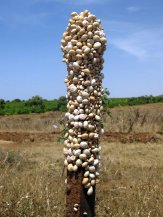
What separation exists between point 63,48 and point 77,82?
1.04 ft

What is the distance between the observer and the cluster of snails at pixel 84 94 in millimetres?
3604

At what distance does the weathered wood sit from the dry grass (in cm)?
98

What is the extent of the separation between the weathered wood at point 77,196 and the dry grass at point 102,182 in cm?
98

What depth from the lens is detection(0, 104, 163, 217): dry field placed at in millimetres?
5082

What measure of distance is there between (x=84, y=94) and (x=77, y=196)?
776mm

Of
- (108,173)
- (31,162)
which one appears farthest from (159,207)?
(31,162)

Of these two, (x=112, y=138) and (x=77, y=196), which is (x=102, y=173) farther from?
(x=112, y=138)

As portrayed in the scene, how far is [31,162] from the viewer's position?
38.4ft

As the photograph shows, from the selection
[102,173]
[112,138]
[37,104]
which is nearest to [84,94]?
[102,173]

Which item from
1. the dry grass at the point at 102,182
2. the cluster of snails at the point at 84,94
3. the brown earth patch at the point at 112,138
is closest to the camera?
the cluster of snails at the point at 84,94

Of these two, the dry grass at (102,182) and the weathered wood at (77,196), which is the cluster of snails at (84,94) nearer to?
the weathered wood at (77,196)

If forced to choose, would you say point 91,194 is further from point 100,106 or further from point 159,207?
point 159,207

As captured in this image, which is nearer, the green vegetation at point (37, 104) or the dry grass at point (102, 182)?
the dry grass at point (102, 182)

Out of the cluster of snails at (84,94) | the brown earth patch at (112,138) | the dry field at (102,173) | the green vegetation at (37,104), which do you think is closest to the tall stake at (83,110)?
the cluster of snails at (84,94)
